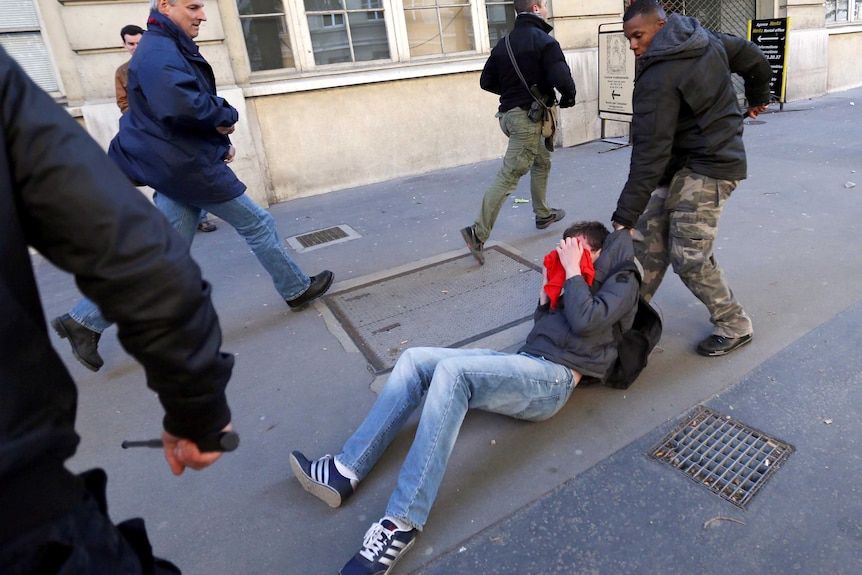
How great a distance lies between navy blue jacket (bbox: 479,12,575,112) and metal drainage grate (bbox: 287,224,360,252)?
1.95m

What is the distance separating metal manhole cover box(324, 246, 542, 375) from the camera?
3.73 m

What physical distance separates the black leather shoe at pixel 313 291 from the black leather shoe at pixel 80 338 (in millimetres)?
1233

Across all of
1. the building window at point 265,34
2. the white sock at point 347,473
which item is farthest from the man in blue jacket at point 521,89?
the building window at point 265,34

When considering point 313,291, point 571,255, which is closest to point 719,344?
point 571,255

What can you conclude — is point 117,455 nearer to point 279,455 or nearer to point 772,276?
point 279,455

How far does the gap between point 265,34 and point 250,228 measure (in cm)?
437

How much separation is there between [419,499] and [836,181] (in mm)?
5867

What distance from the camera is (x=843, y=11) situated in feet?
42.8

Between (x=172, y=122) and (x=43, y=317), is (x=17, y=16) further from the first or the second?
(x=43, y=317)

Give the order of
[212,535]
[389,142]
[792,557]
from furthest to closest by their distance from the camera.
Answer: [389,142] → [212,535] → [792,557]

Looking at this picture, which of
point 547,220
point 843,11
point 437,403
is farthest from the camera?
point 843,11

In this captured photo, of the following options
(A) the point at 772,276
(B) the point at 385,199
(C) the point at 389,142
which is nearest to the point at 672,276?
(A) the point at 772,276

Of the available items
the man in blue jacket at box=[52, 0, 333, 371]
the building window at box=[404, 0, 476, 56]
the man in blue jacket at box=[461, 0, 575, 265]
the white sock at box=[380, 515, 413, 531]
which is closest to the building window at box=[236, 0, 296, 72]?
the building window at box=[404, 0, 476, 56]

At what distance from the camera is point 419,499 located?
2.20 metres
